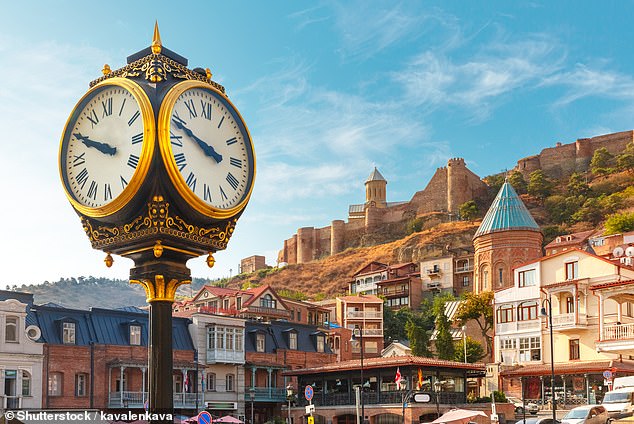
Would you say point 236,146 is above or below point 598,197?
below

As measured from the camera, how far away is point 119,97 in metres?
5.97

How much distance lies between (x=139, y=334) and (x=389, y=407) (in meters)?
12.8

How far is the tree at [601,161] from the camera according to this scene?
111031 millimetres

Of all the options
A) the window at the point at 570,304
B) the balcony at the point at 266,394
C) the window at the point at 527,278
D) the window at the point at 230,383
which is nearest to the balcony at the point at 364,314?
the balcony at the point at 266,394

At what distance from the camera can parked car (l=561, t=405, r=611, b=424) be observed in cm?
2706

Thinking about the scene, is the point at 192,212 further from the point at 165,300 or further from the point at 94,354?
the point at 94,354

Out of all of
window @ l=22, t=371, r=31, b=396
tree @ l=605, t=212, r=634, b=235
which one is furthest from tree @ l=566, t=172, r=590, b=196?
window @ l=22, t=371, r=31, b=396

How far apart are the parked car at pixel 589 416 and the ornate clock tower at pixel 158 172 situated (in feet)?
76.5

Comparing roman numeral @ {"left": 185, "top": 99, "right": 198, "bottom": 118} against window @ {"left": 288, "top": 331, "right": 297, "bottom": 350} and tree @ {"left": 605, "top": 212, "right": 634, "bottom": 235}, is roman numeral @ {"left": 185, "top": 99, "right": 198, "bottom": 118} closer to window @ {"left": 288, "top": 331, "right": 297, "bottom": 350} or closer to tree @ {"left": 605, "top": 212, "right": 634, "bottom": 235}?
window @ {"left": 288, "top": 331, "right": 297, "bottom": 350}

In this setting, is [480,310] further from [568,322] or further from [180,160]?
[180,160]

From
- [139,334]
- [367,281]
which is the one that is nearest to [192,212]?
[139,334]

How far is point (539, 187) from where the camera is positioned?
114250 millimetres

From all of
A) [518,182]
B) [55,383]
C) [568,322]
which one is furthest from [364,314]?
[518,182]

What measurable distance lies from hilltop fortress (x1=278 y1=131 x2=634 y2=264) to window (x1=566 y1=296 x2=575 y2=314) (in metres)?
73.1
